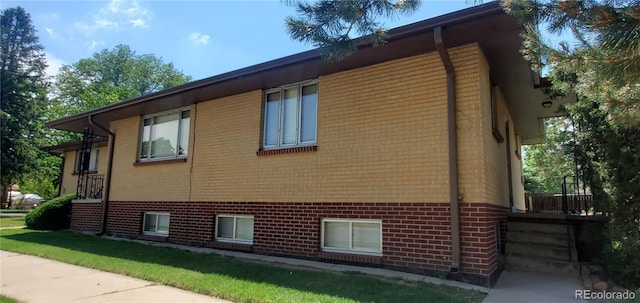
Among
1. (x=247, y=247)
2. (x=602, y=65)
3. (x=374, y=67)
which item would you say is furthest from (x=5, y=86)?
(x=602, y=65)

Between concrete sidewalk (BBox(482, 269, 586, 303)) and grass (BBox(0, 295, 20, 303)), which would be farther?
concrete sidewalk (BBox(482, 269, 586, 303))

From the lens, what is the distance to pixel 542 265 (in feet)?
21.7

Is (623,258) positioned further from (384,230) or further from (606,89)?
(384,230)

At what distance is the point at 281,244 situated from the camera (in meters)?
7.79

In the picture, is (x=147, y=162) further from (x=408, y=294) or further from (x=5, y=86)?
(x=5, y=86)

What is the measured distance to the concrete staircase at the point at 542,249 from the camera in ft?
21.5

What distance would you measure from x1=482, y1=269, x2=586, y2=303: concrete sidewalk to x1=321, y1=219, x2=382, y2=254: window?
6.67ft

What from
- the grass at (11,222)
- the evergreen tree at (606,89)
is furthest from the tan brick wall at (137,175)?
the evergreen tree at (606,89)

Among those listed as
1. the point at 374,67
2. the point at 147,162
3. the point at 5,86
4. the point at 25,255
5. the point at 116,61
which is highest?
the point at 116,61

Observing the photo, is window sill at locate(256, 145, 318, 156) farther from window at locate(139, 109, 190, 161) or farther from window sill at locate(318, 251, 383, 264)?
window at locate(139, 109, 190, 161)

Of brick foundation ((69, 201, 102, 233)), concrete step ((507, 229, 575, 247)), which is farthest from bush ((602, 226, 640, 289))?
brick foundation ((69, 201, 102, 233))

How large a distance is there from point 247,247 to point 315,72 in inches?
155

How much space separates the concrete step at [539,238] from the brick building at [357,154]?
0.26m

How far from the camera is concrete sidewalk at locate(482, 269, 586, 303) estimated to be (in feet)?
16.1
